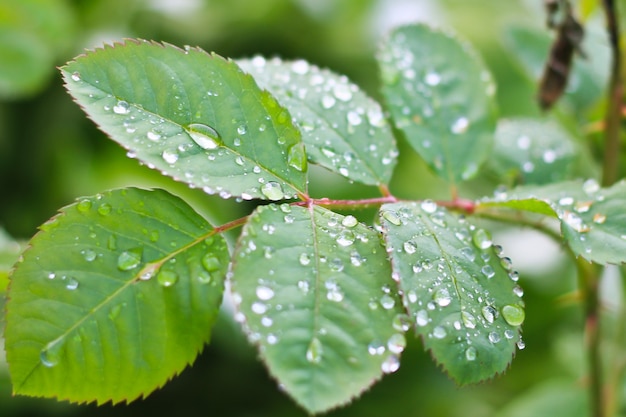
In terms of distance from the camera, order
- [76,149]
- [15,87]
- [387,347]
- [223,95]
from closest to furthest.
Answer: [387,347], [223,95], [15,87], [76,149]

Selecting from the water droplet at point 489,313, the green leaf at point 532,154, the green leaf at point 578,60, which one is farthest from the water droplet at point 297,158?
the green leaf at point 578,60

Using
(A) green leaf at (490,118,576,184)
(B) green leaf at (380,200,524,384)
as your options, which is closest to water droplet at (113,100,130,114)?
(B) green leaf at (380,200,524,384)

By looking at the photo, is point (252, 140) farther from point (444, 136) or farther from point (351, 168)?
point (444, 136)

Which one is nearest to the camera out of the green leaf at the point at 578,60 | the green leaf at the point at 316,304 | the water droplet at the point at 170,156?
the green leaf at the point at 316,304

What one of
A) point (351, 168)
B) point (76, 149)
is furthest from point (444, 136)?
point (76, 149)

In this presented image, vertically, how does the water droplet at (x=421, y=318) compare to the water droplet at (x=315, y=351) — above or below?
above

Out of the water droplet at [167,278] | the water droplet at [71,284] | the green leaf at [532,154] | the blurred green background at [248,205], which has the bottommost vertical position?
the blurred green background at [248,205]

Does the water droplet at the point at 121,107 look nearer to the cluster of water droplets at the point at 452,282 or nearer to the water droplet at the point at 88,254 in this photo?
the water droplet at the point at 88,254
